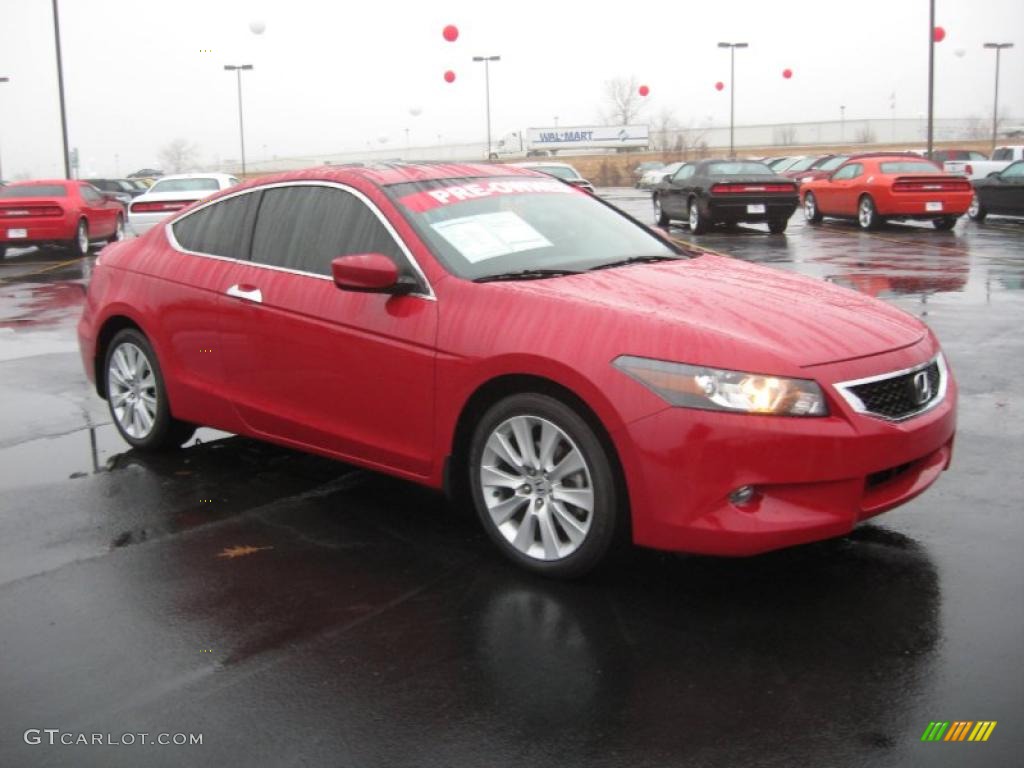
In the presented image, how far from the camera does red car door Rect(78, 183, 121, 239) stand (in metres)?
22.0

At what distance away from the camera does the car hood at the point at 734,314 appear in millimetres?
3971

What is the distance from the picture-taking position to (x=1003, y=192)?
2339cm

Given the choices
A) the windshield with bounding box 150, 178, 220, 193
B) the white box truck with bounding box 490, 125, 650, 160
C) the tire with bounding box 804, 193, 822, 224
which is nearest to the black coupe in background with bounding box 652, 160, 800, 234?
the tire with bounding box 804, 193, 822, 224

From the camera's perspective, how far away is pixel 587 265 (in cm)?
502

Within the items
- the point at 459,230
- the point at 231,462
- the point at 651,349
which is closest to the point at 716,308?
the point at 651,349

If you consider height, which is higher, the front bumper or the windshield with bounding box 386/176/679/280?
the windshield with bounding box 386/176/679/280

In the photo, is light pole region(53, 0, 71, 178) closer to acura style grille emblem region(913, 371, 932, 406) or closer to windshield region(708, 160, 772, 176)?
windshield region(708, 160, 772, 176)

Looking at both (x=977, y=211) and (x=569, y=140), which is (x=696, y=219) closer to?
(x=977, y=211)

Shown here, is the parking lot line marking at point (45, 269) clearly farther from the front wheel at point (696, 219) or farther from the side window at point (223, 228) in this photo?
the side window at point (223, 228)

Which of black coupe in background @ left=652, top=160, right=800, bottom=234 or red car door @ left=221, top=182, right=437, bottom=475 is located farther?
black coupe in background @ left=652, top=160, right=800, bottom=234

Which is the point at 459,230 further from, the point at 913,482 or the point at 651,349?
the point at 913,482

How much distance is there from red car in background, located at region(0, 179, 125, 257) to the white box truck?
70124 mm

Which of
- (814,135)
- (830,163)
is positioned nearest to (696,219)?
(830,163)

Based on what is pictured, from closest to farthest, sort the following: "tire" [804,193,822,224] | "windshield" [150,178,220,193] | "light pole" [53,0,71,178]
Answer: "windshield" [150,178,220,193]
"tire" [804,193,822,224]
"light pole" [53,0,71,178]
